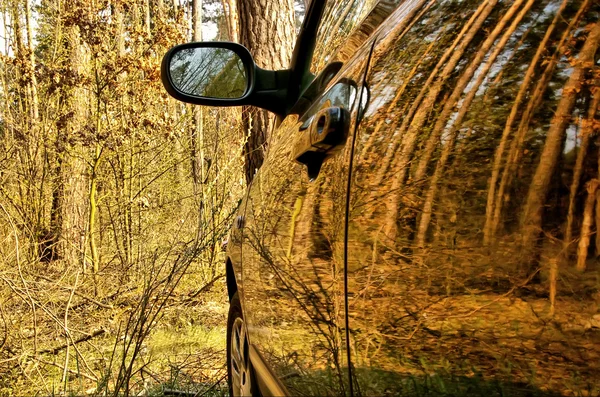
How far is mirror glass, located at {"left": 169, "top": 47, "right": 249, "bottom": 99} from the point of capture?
256 cm

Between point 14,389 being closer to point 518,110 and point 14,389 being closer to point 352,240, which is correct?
point 352,240

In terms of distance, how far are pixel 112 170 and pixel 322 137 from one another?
242 inches

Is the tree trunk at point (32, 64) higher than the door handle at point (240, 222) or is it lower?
higher

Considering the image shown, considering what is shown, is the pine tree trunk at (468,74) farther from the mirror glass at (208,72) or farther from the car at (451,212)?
the mirror glass at (208,72)

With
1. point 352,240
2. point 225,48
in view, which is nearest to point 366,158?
point 352,240

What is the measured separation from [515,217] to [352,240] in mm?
416

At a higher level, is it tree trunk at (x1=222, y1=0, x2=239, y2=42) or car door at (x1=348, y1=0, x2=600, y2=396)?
tree trunk at (x1=222, y1=0, x2=239, y2=42)

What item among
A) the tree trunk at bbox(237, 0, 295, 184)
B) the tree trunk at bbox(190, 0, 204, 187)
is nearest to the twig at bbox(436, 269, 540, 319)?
the tree trunk at bbox(237, 0, 295, 184)

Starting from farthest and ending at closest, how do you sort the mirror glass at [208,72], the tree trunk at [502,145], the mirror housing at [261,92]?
the mirror glass at [208,72] → the mirror housing at [261,92] → the tree trunk at [502,145]

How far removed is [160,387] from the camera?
422 centimetres

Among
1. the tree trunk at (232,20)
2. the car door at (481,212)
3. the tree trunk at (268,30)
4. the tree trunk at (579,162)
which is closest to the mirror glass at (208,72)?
the car door at (481,212)

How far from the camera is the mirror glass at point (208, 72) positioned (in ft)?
8.40

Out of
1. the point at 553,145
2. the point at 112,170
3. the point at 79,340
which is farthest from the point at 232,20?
the point at 553,145

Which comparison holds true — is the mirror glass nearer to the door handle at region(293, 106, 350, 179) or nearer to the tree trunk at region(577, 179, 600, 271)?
the door handle at region(293, 106, 350, 179)
